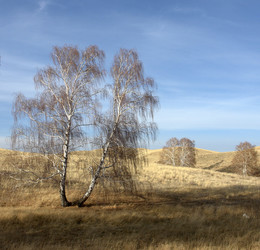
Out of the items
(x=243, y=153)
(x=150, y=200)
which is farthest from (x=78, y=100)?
(x=243, y=153)

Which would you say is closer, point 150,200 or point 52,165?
point 52,165

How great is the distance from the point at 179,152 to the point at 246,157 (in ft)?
42.2

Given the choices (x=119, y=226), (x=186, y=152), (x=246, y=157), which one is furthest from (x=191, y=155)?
(x=119, y=226)

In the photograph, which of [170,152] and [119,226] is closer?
[119,226]

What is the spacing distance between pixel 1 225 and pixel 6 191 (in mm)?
5665

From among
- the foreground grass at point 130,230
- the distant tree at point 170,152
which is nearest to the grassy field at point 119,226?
the foreground grass at point 130,230

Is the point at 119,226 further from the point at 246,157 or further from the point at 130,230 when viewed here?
the point at 246,157

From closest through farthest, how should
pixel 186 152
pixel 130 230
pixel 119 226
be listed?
1. pixel 130 230
2. pixel 119 226
3. pixel 186 152

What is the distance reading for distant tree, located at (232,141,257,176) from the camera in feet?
155

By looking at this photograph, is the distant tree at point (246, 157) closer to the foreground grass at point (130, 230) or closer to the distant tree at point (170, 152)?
the distant tree at point (170, 152)

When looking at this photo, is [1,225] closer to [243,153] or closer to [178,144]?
[178,144]

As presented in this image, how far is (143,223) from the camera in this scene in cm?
1000

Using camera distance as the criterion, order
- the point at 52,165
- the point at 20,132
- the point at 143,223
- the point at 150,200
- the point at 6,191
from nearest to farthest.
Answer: the point at 143,223 < the point at 20,132 < the point at 52,165 < the point at 6,191 < the point at 150,200

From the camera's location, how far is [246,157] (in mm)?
47406
